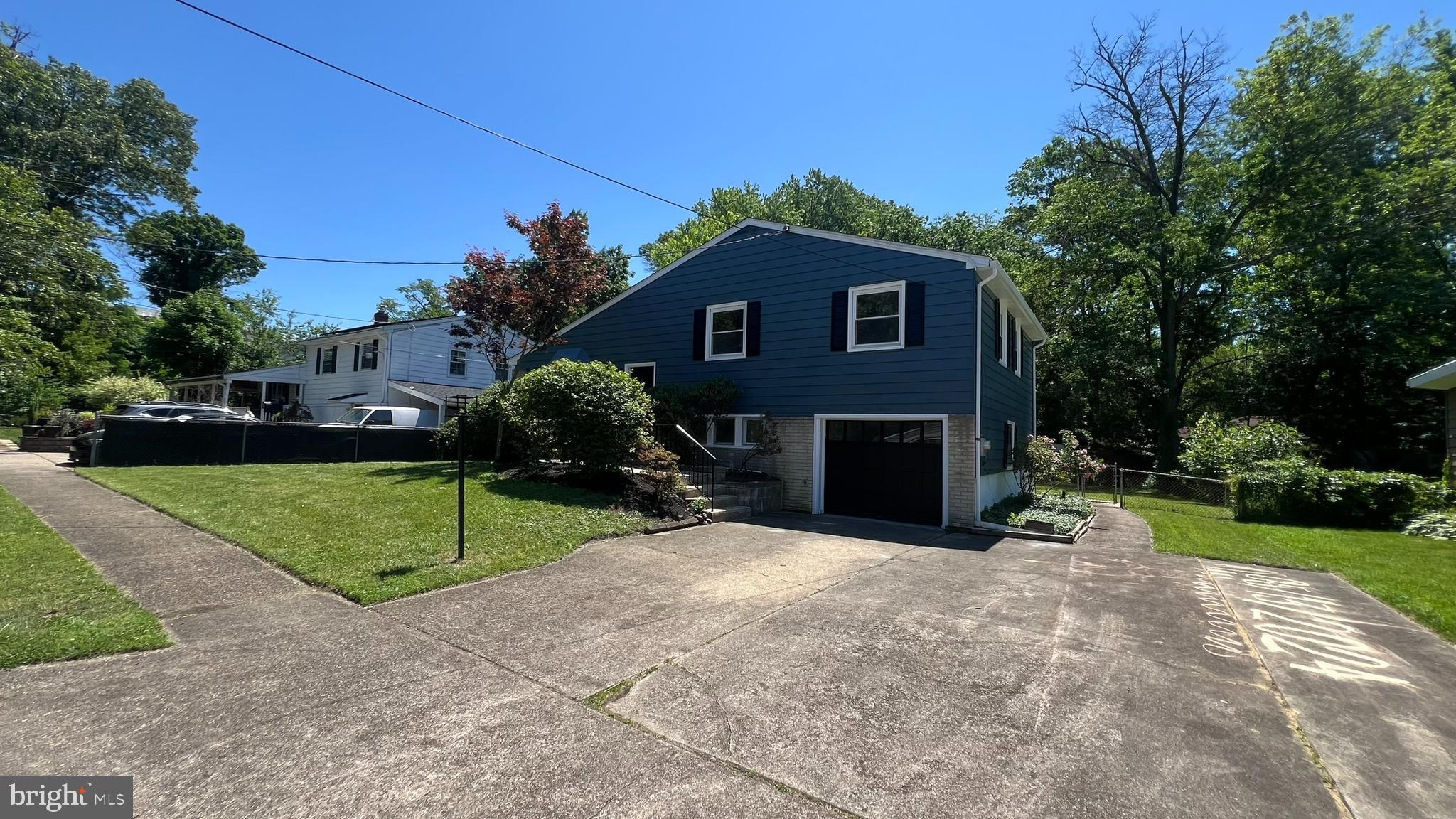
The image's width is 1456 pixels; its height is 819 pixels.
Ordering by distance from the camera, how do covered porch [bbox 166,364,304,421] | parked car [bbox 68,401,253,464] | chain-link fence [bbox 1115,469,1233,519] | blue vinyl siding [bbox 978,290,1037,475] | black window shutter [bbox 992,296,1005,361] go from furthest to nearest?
covered porch [bbox 166,364,304,421] → chain-link fence [bbox 1115,469,1233,519] → parked car [bbox 68,401,253,464] → black window shutter [bbox 992,296,1005,361] → blue vinyl siding [bbox 978,290,1037,475]

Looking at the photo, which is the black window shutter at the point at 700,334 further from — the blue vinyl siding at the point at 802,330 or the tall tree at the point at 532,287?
the tall tree at the point at 532,287

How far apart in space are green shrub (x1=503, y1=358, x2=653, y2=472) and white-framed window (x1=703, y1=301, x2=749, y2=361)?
3.41 m

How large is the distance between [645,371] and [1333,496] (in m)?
15.1

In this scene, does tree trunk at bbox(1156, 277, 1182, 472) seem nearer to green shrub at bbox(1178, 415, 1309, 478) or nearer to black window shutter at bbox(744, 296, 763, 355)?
green shrub at bbox(1178, 415, 1309, 478)

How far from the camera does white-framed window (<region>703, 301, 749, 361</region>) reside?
13.6 m

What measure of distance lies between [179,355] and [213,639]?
38934 mm

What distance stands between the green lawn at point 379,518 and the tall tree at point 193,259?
124 feet

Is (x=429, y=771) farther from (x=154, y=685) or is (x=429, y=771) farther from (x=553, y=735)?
(x=154, y=685)

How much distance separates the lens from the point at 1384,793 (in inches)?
106

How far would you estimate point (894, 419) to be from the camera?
11773 mm

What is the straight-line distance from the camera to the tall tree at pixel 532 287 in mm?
14289

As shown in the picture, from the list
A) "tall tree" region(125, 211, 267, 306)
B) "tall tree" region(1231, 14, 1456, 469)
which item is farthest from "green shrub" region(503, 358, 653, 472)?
"tall tree" region(125, 211, 267, 306)

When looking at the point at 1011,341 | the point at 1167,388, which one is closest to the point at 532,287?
the point at 1011,341

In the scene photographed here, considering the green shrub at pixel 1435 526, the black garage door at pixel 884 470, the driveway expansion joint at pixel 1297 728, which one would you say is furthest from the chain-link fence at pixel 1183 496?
the driveway expansion joint at pixel 1297 728
